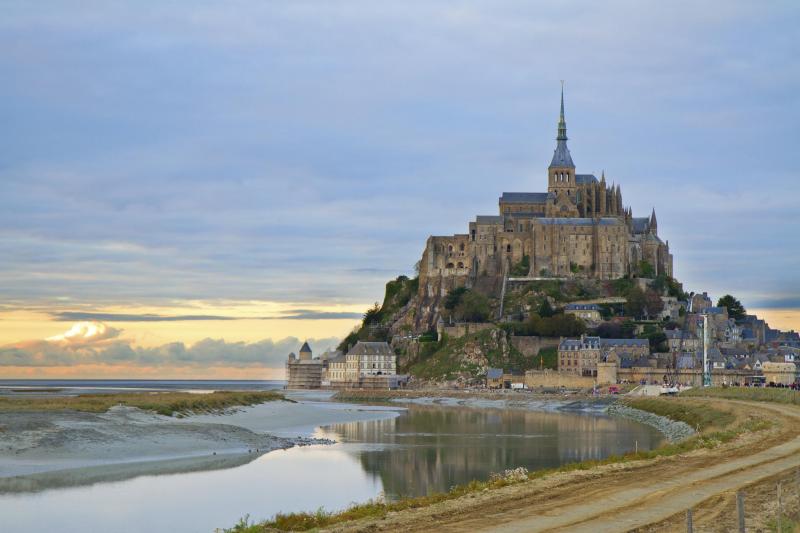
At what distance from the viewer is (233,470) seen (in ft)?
123

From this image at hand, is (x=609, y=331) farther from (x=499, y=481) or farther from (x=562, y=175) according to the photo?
(x=499, y=481)

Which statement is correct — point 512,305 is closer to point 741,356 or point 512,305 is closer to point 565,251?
point 565,251

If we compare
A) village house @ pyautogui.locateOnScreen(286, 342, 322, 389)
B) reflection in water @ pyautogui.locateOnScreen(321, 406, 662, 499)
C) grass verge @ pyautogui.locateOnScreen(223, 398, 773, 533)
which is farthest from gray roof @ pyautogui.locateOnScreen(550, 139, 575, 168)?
grass verge @ pyautogui.locateOnScreen(223, 398, 773, 533)

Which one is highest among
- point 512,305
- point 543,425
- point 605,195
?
point 605,195

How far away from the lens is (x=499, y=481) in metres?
26.6

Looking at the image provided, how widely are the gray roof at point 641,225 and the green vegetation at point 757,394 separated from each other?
58.7m

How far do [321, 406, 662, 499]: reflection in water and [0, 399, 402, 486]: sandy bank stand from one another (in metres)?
4.96

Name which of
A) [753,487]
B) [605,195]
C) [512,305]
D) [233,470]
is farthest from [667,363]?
[753,487]

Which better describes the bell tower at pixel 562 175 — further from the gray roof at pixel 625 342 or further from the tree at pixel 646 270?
the gray roof at pixel 625 342

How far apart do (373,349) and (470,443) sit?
273ft

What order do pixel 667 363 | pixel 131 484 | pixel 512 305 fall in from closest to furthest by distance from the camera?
pixel 131 484, pixel 667 363, pixel 512 305

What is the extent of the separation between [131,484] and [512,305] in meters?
102

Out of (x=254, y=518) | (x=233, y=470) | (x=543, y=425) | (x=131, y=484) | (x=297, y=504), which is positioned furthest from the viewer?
(x=543, y=425)

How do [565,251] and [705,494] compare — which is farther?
[565,251]
